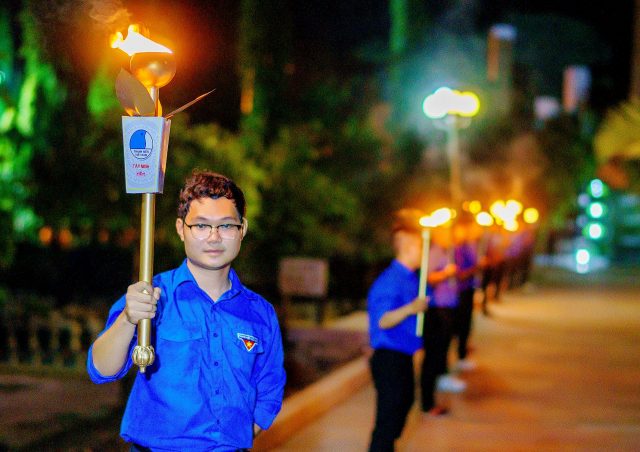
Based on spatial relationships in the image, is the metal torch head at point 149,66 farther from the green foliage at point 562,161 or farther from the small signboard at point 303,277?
the green foliage at point 562,161

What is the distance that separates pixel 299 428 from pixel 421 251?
2.51 meters

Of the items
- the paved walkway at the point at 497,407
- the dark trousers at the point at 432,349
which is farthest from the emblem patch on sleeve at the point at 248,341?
the dark trousers at the point at 432,349

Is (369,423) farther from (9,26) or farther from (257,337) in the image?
(9,26)

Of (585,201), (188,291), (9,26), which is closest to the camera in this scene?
(188,291)

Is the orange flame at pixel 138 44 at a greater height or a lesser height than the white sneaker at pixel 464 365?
greater

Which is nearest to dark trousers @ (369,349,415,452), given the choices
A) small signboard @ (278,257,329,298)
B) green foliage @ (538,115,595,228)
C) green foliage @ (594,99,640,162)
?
green foliage @ (594,99,640,162)

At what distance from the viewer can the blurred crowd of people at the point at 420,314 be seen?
602 cm

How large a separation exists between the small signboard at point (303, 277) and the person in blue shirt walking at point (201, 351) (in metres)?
11.3

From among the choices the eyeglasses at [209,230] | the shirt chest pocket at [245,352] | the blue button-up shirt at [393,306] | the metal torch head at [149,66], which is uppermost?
the metal torch head at [149,66]

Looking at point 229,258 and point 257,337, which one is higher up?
point 229,258

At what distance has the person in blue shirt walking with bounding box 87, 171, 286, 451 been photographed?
3.31 m

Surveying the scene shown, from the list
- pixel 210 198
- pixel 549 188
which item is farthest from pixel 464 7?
pixel 210 198

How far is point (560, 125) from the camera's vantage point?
39156 millimetres

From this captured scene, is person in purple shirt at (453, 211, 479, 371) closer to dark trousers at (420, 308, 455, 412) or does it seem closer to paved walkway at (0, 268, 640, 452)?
paved walkway at (0, 268, 640, 452)
